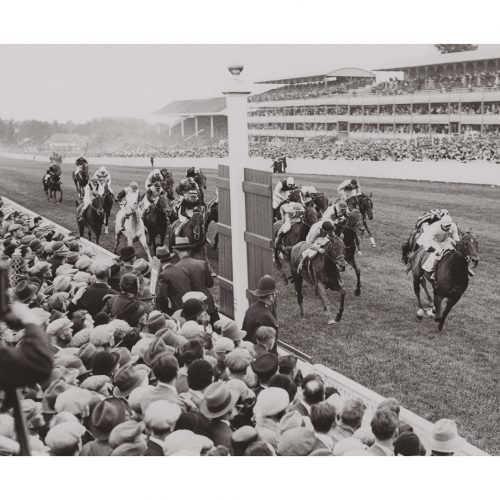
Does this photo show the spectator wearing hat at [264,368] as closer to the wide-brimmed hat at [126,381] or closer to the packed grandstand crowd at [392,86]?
the wide-brimmed hat at [126,381]

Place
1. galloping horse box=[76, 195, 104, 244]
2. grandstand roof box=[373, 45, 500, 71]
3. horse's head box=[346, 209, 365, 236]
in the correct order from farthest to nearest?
galloping horse box=[76, 195, 104, 244] → horse's head box=[346, 209, 365, 236] → grandstand roof box=[373, 45, 500, 71]

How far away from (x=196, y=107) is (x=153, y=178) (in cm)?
203

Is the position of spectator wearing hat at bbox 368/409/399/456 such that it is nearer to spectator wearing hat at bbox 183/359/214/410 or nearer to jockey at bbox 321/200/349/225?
spectator wearing hat at bbox 183/359/214/410

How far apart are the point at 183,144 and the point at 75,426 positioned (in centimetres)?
443

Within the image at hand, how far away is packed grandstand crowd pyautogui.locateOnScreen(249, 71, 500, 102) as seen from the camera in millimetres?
7406

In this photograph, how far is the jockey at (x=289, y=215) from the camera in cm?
1073

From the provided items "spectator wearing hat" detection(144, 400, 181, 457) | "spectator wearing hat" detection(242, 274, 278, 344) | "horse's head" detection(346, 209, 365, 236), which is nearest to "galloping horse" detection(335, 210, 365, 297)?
"horse's head" detection(346, 209, 365, 236)

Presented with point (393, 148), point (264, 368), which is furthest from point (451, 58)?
point (264, 368)

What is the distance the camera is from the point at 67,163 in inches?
332

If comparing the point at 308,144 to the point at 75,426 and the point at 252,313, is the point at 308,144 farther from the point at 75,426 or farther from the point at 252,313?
the point at 75,426

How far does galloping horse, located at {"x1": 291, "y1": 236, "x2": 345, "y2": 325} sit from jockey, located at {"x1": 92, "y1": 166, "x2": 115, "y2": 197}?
2.60m

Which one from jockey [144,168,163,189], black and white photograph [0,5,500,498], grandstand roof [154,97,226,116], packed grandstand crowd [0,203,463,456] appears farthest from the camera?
jockey [144,168,163,189]

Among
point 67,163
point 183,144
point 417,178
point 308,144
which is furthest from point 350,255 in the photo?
point 67,163

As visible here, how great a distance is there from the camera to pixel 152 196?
35.3 ft
